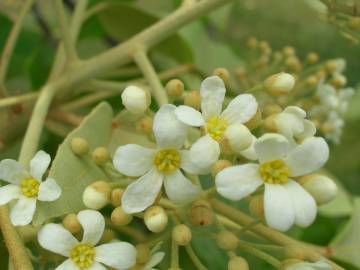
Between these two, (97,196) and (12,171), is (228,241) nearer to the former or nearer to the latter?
(97,196)

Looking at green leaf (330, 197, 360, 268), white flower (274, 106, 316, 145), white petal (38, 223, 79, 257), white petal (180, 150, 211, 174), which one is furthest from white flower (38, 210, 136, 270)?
green leaf (330, 197, 360, 268)

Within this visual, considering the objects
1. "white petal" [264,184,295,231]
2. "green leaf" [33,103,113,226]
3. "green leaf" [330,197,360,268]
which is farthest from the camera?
"green leaf" [330,197,360,268]

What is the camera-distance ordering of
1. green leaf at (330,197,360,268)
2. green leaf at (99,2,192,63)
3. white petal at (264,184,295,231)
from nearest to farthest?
white petal at (264,184,295,231) → green leaf at (330,197,360,268) → green leaf at (99,2,192,63)

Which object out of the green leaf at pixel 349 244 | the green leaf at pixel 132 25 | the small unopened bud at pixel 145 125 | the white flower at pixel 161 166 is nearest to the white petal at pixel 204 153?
the white flower at pixel 161 166

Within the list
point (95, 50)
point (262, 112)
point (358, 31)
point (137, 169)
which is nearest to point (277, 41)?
point (95, 50)

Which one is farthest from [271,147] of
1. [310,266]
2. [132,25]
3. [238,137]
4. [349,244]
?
[132,25]

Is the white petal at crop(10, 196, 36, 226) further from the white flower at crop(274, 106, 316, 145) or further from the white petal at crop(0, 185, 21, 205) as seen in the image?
the white flower at crop(274, 106, 316, 145)

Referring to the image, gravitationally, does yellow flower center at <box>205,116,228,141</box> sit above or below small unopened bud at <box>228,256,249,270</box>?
above

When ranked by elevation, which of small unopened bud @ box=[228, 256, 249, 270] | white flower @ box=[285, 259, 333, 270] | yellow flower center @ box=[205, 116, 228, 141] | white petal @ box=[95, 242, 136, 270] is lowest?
white flower @ box=[285, 259, 333, 270]
